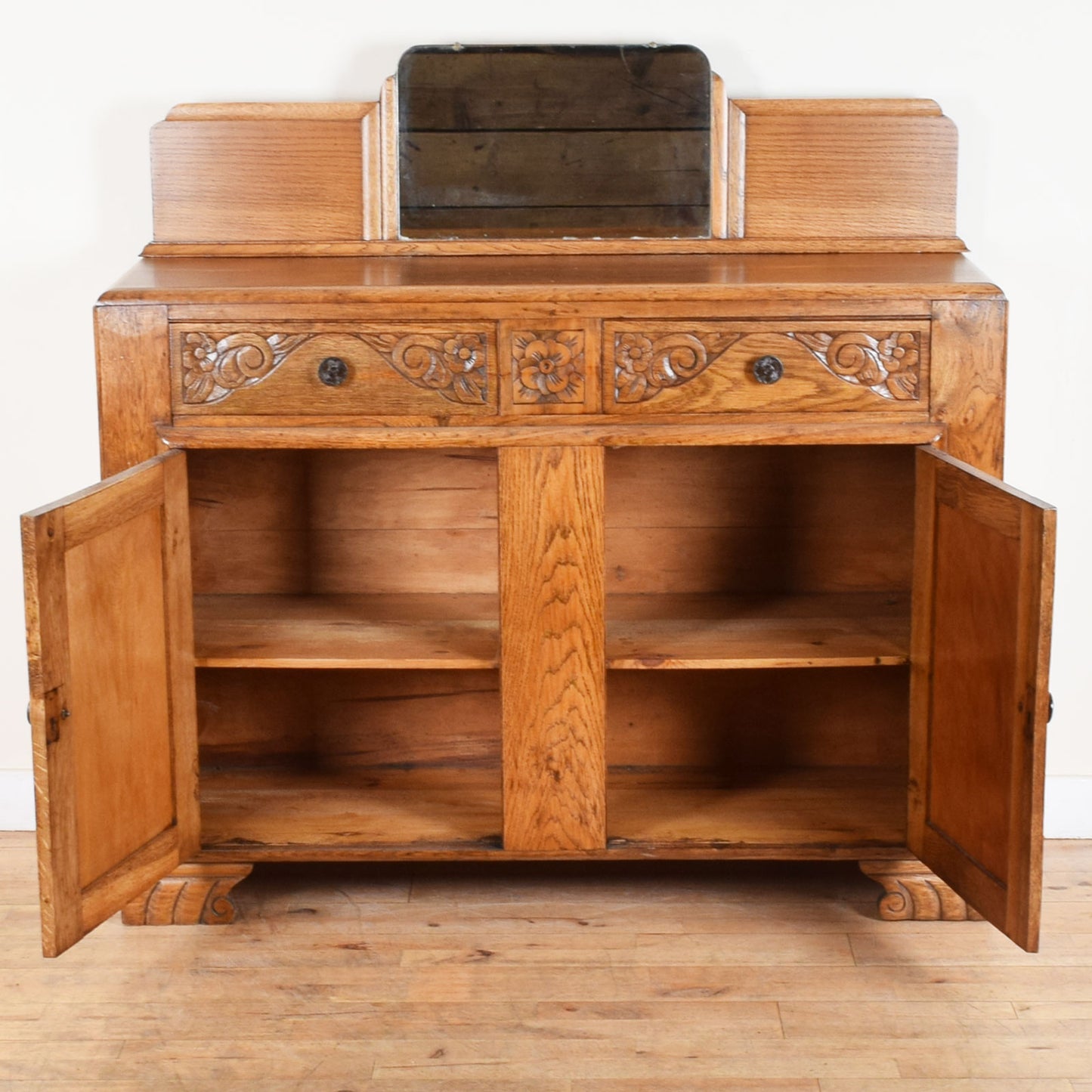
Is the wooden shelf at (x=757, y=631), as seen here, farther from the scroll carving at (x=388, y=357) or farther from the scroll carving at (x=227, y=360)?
the scroll carving at (x=227, y=360)

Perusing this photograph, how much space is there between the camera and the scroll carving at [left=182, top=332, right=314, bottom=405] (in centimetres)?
243

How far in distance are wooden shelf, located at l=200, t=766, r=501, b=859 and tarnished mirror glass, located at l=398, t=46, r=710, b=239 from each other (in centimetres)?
105

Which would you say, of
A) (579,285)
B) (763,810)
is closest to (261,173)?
(579,285)

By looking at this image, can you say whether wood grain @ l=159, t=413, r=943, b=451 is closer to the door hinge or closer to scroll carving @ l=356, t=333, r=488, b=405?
scroll carving @ l=356, t=333, r=488, b=405

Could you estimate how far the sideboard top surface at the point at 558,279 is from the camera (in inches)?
94.5

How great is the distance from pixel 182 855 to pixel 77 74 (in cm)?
147

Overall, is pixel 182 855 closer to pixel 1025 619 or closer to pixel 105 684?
pixel 105 684

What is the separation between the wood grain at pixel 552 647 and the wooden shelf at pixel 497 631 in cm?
7

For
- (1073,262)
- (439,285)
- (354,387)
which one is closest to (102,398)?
(354,387)

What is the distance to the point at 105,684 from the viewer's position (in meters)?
2.23

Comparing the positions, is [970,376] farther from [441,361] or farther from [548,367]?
[441,361]

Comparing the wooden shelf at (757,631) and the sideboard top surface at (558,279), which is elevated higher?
the sideboard top surface at (558,279)

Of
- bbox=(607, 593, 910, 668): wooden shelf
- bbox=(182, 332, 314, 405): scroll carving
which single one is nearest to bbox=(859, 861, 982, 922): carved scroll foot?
bbox=(607, 593, 910, 668): wooden shelf

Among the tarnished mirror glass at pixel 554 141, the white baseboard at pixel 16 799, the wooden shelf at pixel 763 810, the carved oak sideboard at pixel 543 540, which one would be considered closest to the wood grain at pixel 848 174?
the carved oak sideboard at pixel 543 540
